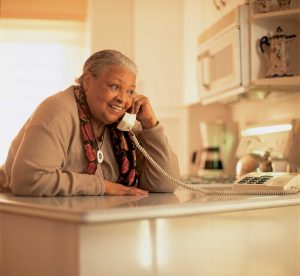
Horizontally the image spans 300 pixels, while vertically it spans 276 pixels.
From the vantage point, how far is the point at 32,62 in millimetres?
3701

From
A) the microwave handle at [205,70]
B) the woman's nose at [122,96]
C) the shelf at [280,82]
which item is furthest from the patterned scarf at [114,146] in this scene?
the microwave handle at [205,70]

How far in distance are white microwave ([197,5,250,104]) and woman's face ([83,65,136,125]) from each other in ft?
2.91

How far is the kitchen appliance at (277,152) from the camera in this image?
7.25ft

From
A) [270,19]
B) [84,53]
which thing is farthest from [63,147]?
[84,53]

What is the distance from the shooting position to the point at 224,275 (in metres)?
1.18

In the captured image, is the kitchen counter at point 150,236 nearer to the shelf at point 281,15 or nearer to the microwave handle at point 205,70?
the shelf at point 281,15

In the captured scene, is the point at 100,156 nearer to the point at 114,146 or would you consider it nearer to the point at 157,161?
the point at 114,146

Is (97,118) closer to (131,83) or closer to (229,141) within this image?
(131,83)

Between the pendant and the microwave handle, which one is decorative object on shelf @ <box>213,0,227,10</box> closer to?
the microwave handle

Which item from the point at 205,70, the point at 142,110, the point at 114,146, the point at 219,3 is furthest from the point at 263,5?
the point at 114,146

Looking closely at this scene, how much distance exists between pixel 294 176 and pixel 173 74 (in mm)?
2019

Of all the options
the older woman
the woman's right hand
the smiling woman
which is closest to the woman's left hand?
the older woman

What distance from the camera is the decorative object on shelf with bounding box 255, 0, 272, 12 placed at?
210cm

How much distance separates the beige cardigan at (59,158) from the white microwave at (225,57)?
0.82m
